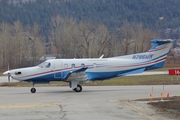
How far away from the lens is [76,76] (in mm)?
29844

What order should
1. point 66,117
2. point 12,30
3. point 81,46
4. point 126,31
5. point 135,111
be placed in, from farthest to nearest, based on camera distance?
point 126,31
point 12,30
point 81,46
point 135,111
point 66,117

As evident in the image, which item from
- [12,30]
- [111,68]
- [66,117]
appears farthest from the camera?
[12,30]

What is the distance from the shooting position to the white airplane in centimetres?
3008

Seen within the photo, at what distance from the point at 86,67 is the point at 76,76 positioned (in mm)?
921

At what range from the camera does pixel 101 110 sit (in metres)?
19.3

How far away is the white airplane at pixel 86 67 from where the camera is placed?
3008 cm

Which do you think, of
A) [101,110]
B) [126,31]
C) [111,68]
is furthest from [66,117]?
[126,31]

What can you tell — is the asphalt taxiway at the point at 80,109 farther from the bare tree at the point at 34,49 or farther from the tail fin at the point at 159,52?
the bare tree at the point at 34,49

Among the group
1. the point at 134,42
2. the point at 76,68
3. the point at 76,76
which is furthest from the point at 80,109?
the point at 134,42

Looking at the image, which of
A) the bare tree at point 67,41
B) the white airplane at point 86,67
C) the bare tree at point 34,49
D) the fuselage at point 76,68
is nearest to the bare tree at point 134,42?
the bare tree at point 67,41

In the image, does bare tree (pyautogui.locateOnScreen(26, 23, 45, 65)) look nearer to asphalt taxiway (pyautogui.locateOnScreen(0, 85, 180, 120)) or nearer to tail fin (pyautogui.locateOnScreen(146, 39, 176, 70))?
tail fin (pyautogui.locateOnScreen(146, 39, 176, 70))

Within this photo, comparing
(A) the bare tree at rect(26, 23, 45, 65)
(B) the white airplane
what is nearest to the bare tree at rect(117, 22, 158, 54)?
(A) the bare tree at rect(26, 23, 45, 65)

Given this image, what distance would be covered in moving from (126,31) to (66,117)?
8918cm

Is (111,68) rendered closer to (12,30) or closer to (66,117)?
(66,117)
